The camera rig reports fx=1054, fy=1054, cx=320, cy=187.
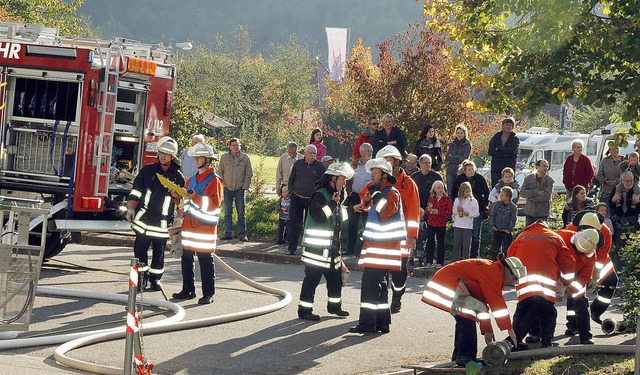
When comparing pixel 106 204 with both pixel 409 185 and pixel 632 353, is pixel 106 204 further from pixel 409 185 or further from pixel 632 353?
pixel 632 353

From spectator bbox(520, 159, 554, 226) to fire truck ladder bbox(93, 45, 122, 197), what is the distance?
6399mm

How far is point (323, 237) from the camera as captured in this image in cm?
1138

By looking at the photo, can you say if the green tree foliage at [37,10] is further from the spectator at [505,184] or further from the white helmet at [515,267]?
the white helmet at [515,267]

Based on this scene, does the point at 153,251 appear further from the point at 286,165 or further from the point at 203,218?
the point at 286,165

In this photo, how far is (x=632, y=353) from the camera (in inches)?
364

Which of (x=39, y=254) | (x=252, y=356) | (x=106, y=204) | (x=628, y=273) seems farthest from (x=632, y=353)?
(x=106, y=204)

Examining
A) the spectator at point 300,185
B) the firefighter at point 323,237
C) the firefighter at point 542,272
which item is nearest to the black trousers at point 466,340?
the firefighter at point 542,272

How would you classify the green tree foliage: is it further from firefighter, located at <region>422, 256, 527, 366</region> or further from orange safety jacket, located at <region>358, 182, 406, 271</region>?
firefighter, located at <region>422, 256, 527, 366</region>

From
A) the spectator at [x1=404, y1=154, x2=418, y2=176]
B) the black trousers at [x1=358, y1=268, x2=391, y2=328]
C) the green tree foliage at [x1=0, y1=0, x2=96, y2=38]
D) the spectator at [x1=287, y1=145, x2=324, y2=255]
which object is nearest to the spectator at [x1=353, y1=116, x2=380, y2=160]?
the spectator at [x1=404, y1=154, x2=418, y2=176]

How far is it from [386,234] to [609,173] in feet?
25.5

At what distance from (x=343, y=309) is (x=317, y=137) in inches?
236

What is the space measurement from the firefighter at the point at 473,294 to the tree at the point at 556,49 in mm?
1796

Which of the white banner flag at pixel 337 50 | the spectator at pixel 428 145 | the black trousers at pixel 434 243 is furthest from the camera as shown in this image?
the white banner flag at pixel 337 50

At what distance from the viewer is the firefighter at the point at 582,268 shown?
954cm
